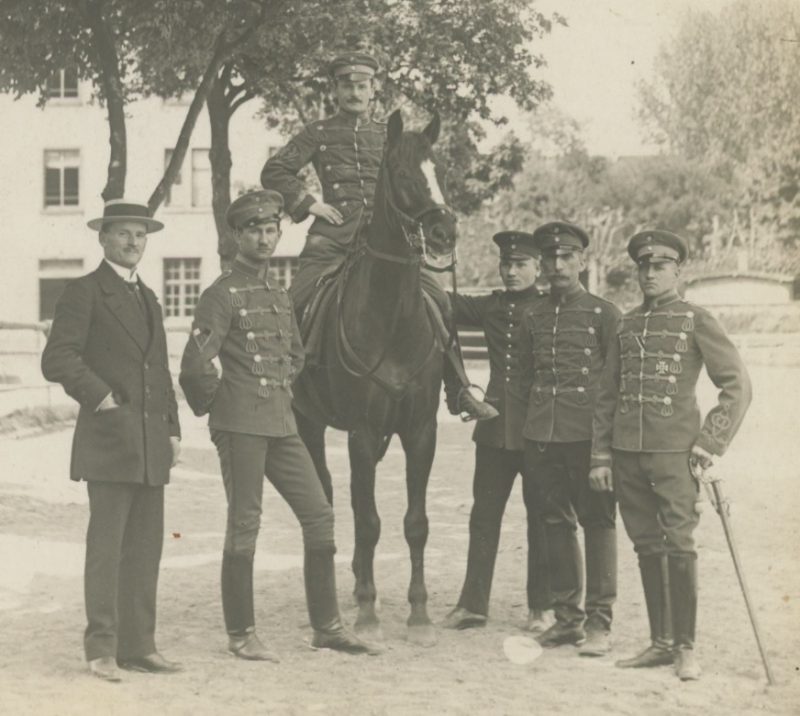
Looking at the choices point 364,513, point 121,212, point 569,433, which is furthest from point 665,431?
point 121,212

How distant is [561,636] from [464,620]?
2.14 ft

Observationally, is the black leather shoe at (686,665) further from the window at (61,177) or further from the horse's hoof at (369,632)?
the window at (61,177)

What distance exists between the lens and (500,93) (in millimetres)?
19828

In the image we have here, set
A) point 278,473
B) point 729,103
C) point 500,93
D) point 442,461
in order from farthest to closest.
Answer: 1. point 729,103
2. point 500,93
3. point 442,461
4. point 278,473

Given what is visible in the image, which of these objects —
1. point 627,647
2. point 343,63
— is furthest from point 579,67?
point 627,647

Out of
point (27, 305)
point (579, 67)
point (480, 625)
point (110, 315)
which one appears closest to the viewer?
point (110, 315)

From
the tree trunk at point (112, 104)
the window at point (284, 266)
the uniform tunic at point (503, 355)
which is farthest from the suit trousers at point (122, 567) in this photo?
the window at point (284, 266)

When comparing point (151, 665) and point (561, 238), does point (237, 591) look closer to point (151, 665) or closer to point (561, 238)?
point (151, 665)

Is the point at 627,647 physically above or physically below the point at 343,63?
below

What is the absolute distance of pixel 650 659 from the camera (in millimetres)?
Result: 6117

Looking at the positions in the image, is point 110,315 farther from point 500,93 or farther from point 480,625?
point 500,93

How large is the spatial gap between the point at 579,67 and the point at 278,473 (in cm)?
1955

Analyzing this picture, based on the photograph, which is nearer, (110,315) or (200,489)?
(110,315)

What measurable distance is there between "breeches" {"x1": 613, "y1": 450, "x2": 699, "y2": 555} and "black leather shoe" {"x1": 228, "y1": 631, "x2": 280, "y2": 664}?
76.8 inches
